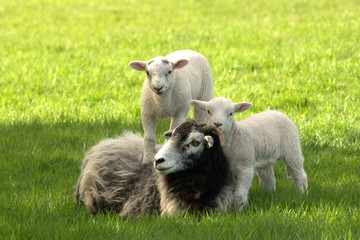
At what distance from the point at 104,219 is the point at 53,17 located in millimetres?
16299

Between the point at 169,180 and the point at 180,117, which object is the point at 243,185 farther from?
the point at 180,117

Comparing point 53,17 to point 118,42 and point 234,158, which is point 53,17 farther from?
point 234,158

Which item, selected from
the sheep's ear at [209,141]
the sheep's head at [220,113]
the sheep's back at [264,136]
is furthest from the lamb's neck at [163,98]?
the sheep's ear at [209,141]

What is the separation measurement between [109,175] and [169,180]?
95 centimetres

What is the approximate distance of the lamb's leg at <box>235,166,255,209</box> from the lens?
19.9 feet

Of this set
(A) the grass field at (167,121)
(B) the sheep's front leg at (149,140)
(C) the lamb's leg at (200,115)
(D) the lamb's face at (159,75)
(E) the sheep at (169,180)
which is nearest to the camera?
(A) the grass field at (167,121)

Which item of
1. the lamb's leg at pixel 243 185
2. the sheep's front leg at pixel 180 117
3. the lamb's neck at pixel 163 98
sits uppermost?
the lamb's neck at pixel 163 98

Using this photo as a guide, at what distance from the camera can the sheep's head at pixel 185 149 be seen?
18.9ft

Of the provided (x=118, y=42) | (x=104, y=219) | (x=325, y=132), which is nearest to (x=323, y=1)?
(x=118, y=42)

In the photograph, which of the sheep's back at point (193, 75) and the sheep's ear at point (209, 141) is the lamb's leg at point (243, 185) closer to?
the sheep's ear at point (209, 141)

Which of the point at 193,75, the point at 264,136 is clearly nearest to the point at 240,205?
the point at 264,136

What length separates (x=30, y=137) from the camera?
8891 millimetres

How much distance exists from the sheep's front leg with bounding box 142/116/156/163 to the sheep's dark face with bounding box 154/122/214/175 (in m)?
0.84

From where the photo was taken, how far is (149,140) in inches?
266
